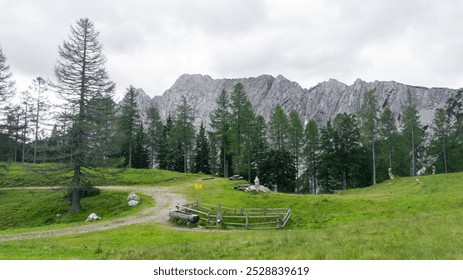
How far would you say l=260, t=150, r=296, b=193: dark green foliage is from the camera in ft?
189

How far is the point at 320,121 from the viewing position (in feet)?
483

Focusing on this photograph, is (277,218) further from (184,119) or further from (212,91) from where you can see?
(212,91)

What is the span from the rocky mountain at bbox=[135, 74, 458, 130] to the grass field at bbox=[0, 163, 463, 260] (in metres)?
86.4

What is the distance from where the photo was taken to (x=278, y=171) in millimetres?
57438

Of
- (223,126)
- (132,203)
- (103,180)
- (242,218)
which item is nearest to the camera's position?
(242,218)

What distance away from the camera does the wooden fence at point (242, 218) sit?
77.4 feet

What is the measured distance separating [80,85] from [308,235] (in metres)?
28.9

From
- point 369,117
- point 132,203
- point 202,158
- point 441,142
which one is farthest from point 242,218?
point 441,142

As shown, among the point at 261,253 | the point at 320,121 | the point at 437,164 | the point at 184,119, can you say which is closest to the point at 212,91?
the point at 320,121

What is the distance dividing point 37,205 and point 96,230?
56.7ft

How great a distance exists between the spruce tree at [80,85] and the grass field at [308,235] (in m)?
6.09

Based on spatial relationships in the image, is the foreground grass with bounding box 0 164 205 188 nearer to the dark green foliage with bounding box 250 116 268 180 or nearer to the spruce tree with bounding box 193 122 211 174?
the dark green foliage with bounding box 250 116 268 180

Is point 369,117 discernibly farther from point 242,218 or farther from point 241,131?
point 242,218
